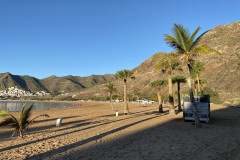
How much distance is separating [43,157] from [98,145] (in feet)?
8.65

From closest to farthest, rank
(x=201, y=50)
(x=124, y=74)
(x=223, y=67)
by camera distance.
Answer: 1. (x=201, y=50)
2. (x=124, y=74)
3. (x=223, y=67)

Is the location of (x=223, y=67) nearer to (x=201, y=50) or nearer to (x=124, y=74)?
(x=124, y=74)

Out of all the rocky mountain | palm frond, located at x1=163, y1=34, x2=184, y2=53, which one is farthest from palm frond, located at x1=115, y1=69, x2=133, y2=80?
the rocky mountain

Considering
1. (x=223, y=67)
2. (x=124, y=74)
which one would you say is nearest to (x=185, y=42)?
(x=124, y=74)

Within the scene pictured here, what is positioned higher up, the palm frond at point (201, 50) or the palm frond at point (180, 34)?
the palm frond at point (180, 34)

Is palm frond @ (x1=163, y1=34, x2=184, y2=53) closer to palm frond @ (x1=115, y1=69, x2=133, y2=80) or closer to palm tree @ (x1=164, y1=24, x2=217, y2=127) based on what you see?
palm tree @ (x1=164, y1=24, x2=217, y2=127)

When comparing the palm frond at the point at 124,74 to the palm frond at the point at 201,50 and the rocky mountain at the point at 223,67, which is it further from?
the rocky mountain at the point at 223,67

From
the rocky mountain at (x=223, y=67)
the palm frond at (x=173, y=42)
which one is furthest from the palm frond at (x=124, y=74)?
the rocky mountain at (x=223, y=67)

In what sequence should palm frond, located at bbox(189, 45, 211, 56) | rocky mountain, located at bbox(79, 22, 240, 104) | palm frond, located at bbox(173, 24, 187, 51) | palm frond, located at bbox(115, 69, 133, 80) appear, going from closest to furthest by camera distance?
palm frond, located at bbox(189, 45, 211, 56) → palm frond, located at bbox(173, 24, 187, 51) → palm frond, located at bbox(115, 69, 133, 80) → rocky mountain, located at bbox(79, 22, 240, 104)

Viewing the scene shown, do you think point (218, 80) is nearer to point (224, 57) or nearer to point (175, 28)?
point (224, 57)

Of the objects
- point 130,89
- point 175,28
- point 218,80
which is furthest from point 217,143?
point 130,89

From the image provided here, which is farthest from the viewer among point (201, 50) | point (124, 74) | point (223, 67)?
point (223, 67)

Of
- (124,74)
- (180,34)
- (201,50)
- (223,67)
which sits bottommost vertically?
(124,74)

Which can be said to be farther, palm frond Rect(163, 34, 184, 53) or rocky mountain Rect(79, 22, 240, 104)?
rocky mountain Rect(79, 22, 240, 104)
